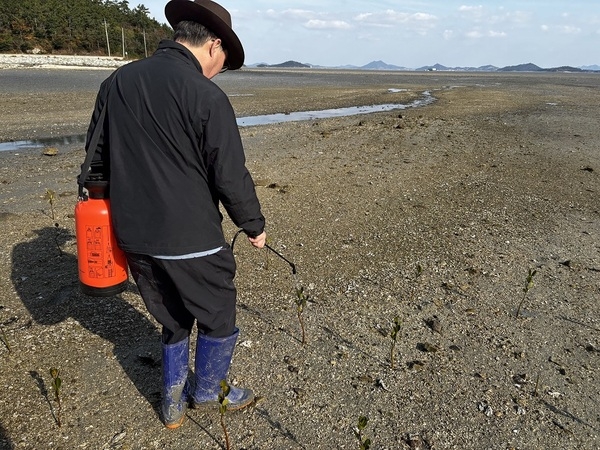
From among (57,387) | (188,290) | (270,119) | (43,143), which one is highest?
(188,290)

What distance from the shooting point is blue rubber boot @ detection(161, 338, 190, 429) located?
3305mm

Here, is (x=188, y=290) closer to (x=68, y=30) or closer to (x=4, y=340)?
(x=4, y=340)

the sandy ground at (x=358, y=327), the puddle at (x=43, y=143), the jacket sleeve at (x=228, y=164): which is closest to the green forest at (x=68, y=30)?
the puddle at (x=43, y=143)

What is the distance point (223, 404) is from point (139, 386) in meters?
1.18

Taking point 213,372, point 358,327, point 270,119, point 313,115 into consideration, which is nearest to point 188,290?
point 213,372

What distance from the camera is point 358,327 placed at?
15.8 ft

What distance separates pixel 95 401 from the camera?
11.9ft

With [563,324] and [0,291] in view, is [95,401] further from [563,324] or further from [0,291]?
[563,324]

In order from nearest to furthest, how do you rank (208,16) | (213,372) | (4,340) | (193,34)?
(208,16), (193,34), (213,372), (4,340)

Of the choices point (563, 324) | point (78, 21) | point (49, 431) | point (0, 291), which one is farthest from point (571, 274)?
point (78, 21)

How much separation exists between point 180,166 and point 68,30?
3606 inches

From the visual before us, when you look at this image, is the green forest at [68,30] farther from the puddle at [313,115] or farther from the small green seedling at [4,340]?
the small green seedling at [4,340]

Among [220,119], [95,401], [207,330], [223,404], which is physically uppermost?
[220,119]

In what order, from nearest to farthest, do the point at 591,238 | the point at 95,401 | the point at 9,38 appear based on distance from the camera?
the point at 95,401 → the point at 591,238 → the point at 9,38
